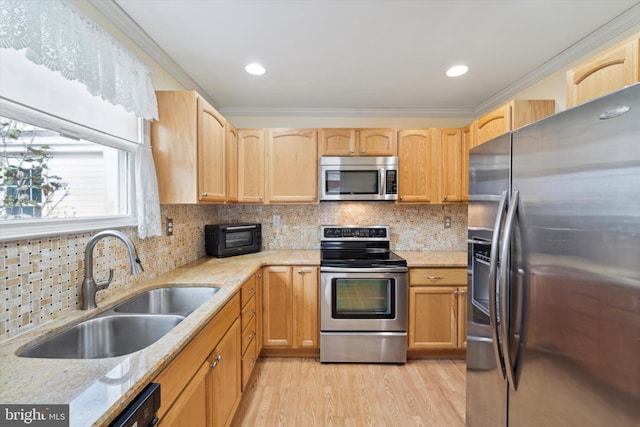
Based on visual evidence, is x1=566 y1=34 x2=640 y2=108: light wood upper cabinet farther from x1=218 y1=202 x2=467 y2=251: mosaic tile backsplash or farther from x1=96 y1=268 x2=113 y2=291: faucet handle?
x1=96 y1=268 x2=113 y2=291: faucet handle

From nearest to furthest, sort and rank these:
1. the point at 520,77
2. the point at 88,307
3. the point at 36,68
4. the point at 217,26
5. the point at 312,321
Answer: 1. the point at 36,68
2. the point at 88,307
3. the point at 217,26
4. the point at 520,77
5. the point at 312,321

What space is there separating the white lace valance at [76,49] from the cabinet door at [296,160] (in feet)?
4.04

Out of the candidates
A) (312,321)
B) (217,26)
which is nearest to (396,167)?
(312,321)

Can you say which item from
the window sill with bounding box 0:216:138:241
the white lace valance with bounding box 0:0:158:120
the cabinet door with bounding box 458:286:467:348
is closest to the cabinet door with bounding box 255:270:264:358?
the window sill with bounding box 0:216:138:241

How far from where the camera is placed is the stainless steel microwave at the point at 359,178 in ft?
8.88

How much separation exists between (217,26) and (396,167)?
1867 millimetres

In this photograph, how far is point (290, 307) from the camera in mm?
2492

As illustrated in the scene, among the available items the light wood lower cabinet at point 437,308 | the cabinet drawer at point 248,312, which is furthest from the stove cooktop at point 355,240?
the cabinet drawer at point 248,312

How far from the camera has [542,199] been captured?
1000 mm

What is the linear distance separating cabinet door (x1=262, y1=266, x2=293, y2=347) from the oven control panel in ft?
2.19

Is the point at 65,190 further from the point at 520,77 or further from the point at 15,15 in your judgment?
the point at 520,77

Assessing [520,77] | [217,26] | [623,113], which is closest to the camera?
[623,113]

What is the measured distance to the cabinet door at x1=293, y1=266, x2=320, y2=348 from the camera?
8.12 ft

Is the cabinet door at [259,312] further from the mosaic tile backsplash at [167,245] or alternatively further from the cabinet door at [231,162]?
the cabinet door at [231,162]
